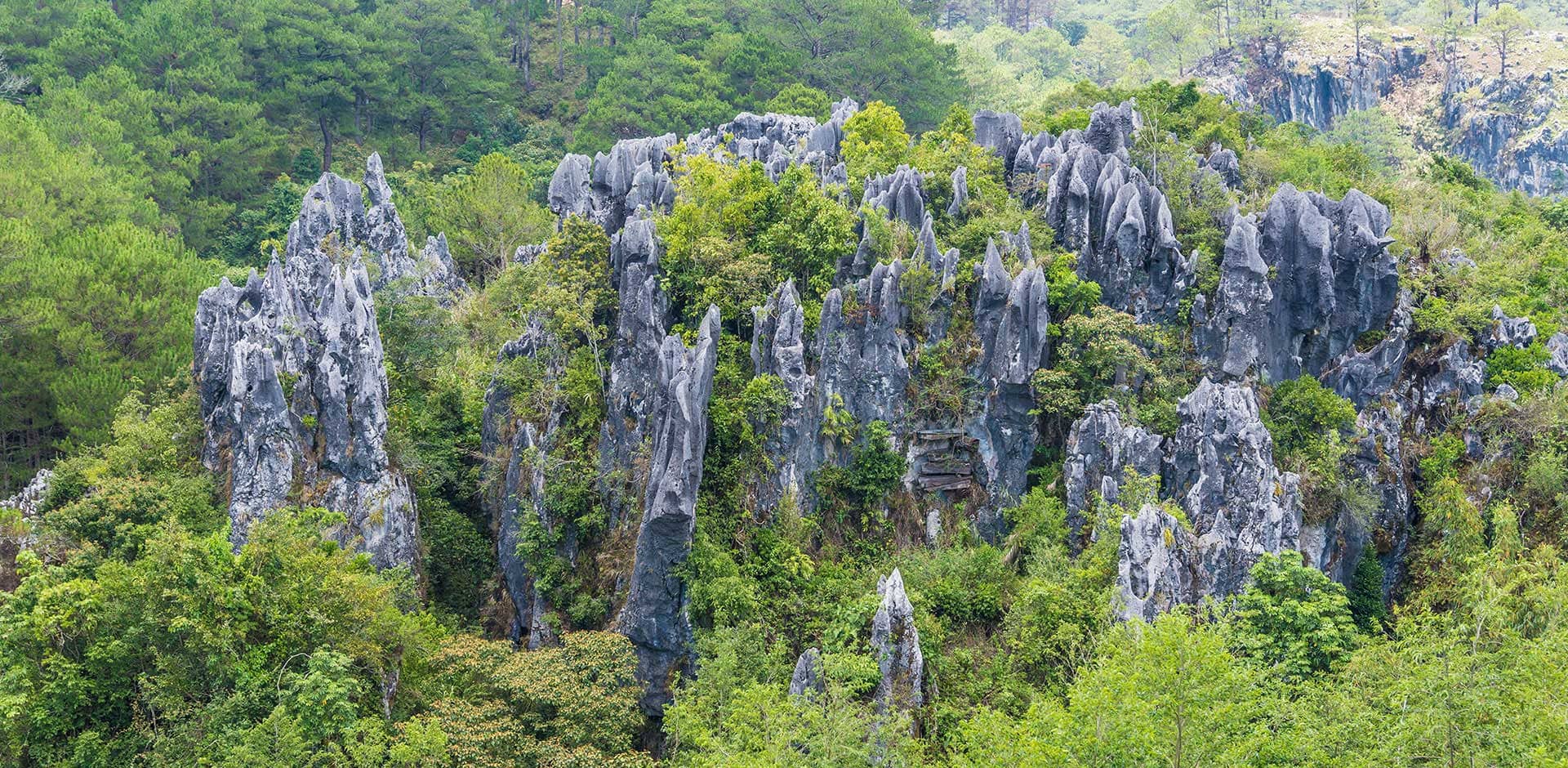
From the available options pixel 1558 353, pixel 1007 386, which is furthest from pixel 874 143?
pixel 1558 353

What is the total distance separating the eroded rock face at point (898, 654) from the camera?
22469mm

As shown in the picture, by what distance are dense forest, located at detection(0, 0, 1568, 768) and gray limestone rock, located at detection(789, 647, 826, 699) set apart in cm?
43

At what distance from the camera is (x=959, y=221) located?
98.5 feet

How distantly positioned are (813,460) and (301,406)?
11.9 metres

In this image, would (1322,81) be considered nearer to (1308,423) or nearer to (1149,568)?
(1308,423)

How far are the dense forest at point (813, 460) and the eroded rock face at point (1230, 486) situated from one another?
8 centimetres

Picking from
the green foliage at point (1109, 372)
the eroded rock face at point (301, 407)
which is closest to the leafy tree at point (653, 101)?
the eroded rock face at point (301, 407)

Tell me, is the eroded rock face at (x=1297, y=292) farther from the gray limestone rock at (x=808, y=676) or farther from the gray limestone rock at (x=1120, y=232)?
the gray limestone rock at (x=808, y=676)

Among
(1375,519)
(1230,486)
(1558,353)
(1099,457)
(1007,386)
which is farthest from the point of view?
(1007,386)

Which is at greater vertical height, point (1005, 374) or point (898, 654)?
point (1005, 374)

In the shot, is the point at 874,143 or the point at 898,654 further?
the point at 874,143

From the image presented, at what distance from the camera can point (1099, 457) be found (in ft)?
84.8

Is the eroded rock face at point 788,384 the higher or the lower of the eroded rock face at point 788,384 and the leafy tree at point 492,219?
the lower

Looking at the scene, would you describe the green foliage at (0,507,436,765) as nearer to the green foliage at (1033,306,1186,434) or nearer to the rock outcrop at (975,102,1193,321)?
the green foliage at (1033,306,1186,434)
